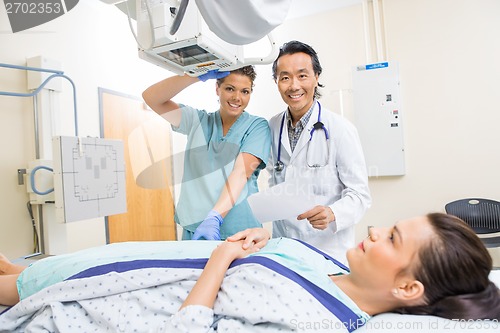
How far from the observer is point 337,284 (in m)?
1.06

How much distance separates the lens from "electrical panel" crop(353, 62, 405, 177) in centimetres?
312

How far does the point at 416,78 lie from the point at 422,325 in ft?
8.99

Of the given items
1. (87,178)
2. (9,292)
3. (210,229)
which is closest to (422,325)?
(210,229)

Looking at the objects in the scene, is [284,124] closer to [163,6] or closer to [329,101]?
[163,6]

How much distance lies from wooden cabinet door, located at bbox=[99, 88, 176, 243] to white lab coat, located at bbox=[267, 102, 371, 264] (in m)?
1.83

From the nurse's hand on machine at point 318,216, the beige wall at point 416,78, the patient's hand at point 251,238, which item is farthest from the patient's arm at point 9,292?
the beige wall at point 416,78

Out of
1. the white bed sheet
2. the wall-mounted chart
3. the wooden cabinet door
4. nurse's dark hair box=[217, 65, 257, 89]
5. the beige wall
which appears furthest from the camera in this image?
the wooden cabinet door

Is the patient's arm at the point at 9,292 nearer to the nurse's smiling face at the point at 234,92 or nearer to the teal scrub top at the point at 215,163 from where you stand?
the teal scrub top at the point at 215,163

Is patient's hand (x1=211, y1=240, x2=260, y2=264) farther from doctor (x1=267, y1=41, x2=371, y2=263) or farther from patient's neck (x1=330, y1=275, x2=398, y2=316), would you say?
doctor (x1=267, y1=41, x2=371, y2=263)

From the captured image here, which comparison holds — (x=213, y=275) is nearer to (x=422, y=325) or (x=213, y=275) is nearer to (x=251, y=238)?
(x=251, y=238)

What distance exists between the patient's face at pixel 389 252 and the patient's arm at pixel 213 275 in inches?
13.5

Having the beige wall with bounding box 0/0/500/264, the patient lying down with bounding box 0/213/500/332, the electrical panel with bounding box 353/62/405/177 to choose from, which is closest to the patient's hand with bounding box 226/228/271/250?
the patient lying down with bounding box 0/213/500/332

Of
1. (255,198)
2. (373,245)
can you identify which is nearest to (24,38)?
(255,198)

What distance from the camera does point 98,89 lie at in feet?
9.07
